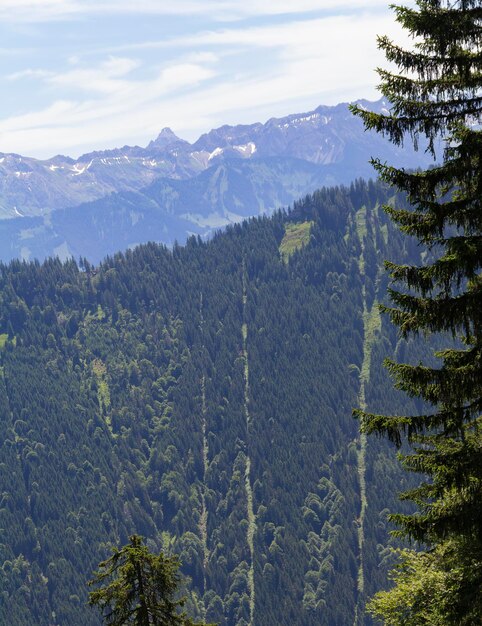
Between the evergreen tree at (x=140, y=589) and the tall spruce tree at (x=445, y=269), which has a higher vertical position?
the tall spruce tree at (x=445, y=269)

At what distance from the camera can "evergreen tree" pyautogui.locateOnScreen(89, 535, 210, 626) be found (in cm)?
3272

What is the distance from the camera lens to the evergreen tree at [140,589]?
32.7 meters

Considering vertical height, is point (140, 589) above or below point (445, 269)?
below

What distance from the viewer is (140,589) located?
33000mm

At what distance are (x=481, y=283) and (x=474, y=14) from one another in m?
7.92

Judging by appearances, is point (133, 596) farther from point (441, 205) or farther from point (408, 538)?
point (441, 205)

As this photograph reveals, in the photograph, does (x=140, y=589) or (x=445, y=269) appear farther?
(x=140, y=589)

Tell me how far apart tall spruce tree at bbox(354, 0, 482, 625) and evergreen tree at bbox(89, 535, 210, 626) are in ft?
39.6

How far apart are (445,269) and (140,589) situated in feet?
59.4

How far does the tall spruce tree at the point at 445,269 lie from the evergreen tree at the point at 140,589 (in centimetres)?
1206

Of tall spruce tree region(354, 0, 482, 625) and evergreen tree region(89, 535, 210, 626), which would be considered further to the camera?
evergreen tree region(89, 535, 210, 626)

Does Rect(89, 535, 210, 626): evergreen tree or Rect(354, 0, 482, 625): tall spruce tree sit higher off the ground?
Rect(354, 0, 482, 625): tall spruce tree

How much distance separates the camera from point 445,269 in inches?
934

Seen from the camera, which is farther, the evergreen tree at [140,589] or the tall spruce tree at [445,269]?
the evergreen tree at [140,589]
